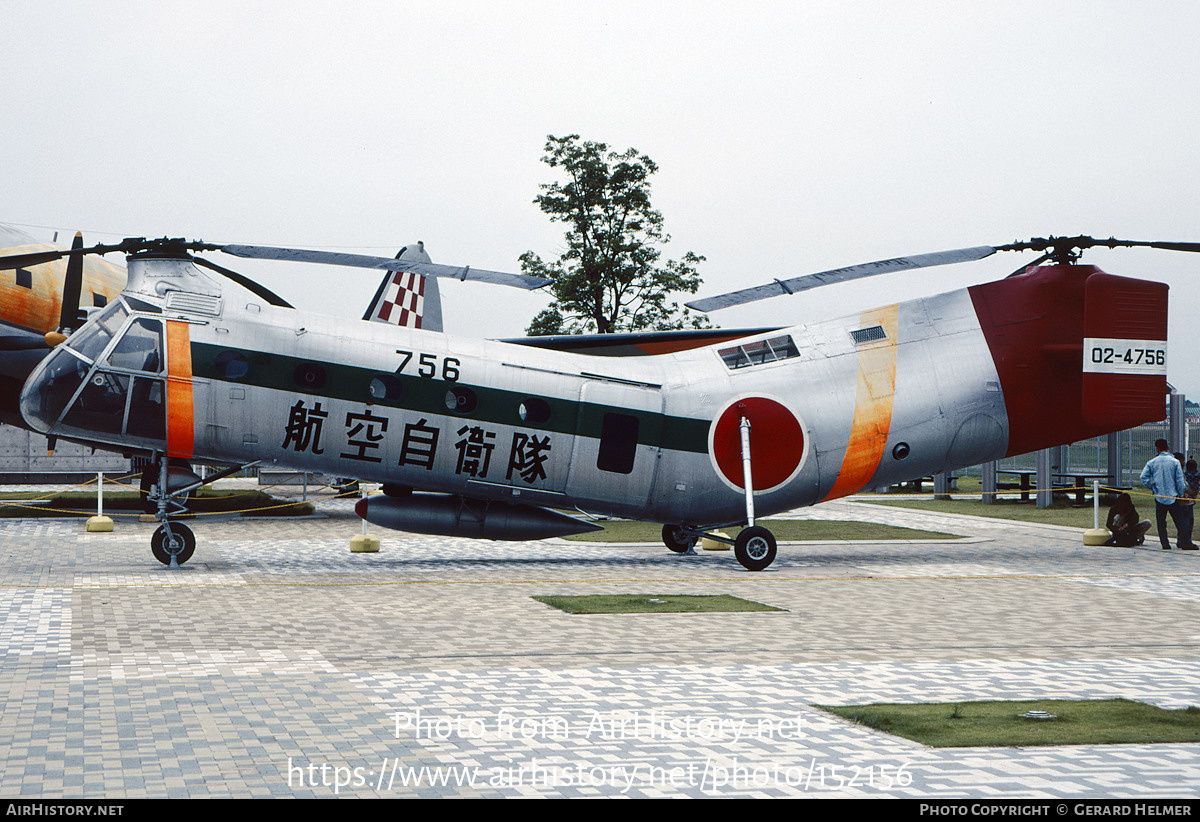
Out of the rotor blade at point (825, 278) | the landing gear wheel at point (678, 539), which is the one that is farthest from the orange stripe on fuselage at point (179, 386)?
the landing gear wheel at point (678, 539)

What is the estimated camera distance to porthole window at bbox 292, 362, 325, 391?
54.6 feet

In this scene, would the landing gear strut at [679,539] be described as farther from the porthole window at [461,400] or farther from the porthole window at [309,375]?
the porthole window at [309,375]

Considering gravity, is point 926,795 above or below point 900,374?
below

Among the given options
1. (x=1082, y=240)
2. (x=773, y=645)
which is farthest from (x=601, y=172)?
(x=773, y=645)

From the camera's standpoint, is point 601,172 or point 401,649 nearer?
point 401,649

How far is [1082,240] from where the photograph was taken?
19.1 m

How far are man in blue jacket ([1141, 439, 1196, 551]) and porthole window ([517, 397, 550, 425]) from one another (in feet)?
37.6

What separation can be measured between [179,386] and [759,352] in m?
8.97

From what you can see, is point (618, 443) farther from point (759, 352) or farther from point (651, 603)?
point (651, 603)

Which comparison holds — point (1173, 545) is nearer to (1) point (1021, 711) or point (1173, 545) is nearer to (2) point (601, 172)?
(1) point (1021, 711)

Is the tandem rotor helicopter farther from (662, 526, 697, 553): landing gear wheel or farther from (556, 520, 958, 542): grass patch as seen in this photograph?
(556, 520, 958, 542): grass patch

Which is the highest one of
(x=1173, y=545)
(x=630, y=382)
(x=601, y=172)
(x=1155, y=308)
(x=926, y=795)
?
(x=601, y=172)
